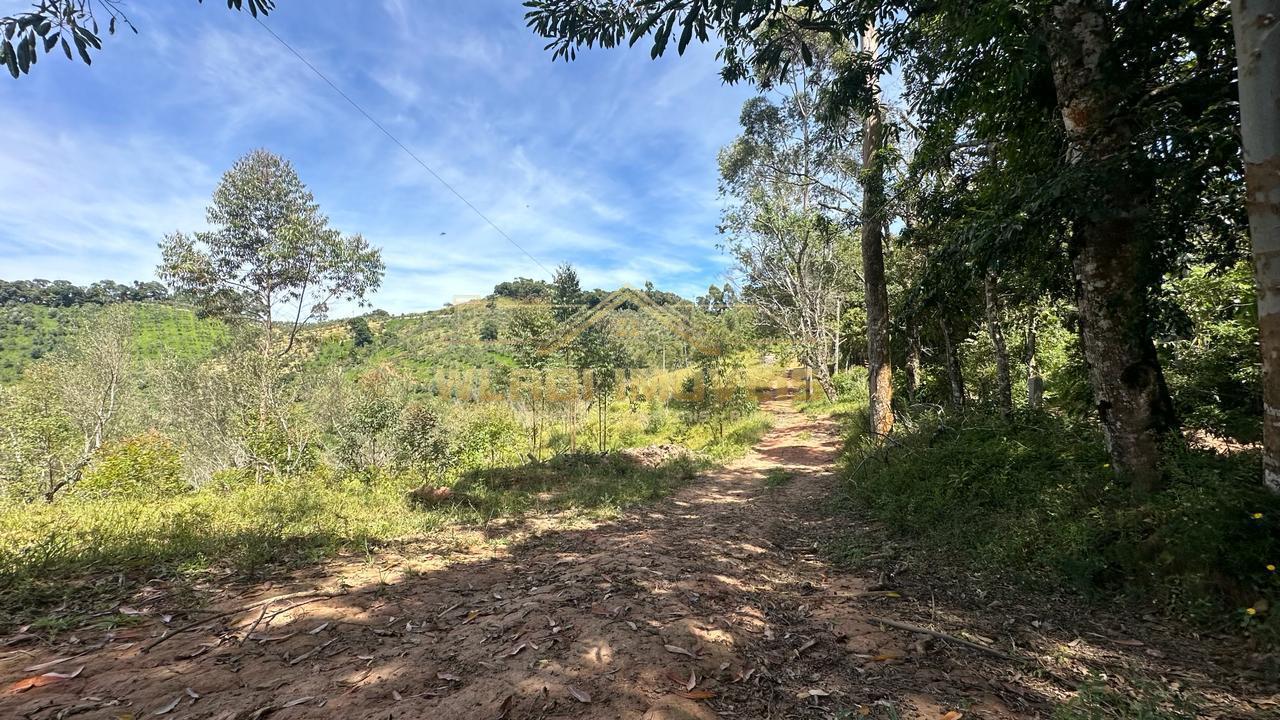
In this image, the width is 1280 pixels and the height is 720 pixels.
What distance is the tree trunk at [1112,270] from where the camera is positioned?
3.23 metres

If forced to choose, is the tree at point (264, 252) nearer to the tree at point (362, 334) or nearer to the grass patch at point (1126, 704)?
the grass patch at point (1126, 704)

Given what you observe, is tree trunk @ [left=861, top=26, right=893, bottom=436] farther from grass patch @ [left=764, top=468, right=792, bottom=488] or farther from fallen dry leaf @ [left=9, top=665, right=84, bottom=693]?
fallen dry leaf @ [left=9, top=665, right=84, bottom=693]

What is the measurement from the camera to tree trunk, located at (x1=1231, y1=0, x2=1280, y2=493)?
2.09 m

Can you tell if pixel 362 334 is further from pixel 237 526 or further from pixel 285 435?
pixel 237 526

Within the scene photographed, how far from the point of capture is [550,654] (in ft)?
7.56

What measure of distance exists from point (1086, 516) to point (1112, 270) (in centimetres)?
179

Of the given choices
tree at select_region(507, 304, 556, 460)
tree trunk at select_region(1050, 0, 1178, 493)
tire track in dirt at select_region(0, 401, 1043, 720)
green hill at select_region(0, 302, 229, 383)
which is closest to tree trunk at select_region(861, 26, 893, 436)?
tree trunk at select_region(1050, 0, 1178, 493)

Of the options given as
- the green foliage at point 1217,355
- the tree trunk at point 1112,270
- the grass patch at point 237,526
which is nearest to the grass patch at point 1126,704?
the tree trunk at point 1112,270

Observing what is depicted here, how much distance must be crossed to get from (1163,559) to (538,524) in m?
5.18

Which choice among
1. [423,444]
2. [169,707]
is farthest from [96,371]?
[169,707]

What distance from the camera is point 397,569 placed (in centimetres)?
383

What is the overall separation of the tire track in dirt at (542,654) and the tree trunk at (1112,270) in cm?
222

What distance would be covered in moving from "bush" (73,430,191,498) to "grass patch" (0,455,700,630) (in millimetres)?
1234

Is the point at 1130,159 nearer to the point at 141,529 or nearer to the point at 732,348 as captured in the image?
the point at 141,529
